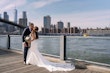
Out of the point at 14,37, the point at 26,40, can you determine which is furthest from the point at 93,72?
the point at 14,37

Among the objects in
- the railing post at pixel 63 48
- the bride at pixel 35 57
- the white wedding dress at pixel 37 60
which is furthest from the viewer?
the railing post at pixel 63 48

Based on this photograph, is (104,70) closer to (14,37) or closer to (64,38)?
(64,38)

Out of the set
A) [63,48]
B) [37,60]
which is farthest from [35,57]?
[63,48]

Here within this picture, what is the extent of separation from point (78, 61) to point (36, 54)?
1.49m

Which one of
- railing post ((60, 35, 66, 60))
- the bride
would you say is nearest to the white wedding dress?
the bride

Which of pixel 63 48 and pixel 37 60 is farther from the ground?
pixel 63 48

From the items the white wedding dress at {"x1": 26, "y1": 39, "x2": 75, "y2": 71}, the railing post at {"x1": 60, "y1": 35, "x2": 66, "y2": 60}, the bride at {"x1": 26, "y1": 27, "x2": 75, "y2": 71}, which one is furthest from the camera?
the railing post at {"x1": 60, "y1": 35, "x2": 66, "y2": 60}

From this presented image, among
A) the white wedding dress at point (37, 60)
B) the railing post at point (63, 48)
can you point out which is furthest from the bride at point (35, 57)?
the railing post at point (63, 48)

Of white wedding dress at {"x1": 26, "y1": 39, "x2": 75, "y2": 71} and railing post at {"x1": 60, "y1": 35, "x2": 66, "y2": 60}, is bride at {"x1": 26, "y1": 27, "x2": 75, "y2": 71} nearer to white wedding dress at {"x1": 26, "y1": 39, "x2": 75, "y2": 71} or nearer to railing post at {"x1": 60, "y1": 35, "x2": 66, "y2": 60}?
white wedding dress at {"x1": 26, "y1": 39, "x2": 75, "y2": 71}

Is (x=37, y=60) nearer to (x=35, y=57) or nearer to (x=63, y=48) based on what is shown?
(x=35, y=57)

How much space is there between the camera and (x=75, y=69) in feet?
21.7

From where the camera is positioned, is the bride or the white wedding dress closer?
the white wedding dress

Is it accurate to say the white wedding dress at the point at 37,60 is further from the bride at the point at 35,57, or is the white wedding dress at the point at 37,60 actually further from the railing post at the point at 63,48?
the railing post at the point at 63,48

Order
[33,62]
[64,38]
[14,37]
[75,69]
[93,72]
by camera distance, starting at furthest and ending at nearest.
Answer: [14,37] → [64,38] → [33,62] → [75,69] → [93,72]
